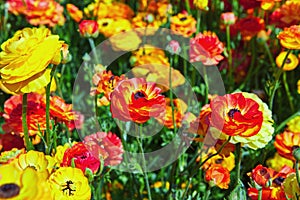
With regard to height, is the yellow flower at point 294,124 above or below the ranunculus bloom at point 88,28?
below

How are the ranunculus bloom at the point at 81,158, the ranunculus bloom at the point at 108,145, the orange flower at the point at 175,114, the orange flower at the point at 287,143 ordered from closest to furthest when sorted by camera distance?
the ranunculus bloom at the point at 81,158
the ranunculus bloom at the point at 108,145
the orange flower at the point at 287,143
the orange flower at the point at 175,114

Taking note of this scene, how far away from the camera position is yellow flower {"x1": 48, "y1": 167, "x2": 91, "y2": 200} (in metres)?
0.98

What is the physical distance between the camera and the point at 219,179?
116 cm

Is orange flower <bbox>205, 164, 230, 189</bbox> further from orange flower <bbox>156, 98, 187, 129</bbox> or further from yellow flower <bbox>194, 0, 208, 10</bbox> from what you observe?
yellow flower <bbox>194, 0, 208, 10</bbox>

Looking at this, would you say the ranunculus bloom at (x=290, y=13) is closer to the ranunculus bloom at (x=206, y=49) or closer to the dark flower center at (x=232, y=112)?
the ranunculus bloom at (x=206, y=49)

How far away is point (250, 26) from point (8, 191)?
3.88ft

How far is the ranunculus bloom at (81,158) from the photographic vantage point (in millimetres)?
1086

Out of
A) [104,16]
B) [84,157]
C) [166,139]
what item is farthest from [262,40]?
[84,157]

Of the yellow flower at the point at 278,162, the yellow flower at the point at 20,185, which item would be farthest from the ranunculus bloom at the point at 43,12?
the yellow flower at the point at 20,185

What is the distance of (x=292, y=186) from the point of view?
43.2 inches

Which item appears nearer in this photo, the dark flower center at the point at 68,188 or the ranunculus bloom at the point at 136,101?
the dark flower center at the point at 68,188

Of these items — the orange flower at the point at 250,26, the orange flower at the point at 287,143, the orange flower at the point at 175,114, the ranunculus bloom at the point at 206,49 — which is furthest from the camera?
the orange flower at the point at 250,26

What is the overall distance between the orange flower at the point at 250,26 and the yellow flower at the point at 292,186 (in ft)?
2.44

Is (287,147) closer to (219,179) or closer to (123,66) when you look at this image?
(219,179)
